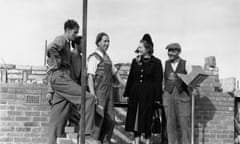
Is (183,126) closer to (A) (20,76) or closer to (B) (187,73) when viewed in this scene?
(B) (187,73)

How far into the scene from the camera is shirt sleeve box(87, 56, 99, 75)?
7.51 meters

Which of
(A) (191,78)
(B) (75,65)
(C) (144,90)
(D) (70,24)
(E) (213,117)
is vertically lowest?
(E) (213,117)

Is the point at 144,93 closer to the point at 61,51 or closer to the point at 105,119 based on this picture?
the point at 105,119

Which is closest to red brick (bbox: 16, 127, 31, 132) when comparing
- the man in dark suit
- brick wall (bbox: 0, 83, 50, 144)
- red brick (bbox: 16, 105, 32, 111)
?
brick wall (bbox: 0, 83, 50, 144)

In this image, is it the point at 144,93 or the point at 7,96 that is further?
the point at 7,96

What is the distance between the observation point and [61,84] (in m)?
7.07

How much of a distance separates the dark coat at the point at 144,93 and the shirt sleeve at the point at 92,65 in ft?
2.22

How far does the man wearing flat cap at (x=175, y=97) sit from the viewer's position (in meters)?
8.12

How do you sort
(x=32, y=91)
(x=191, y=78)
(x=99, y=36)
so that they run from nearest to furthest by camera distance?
(x=99, y=36), (x=191, y=78), (x=32, y=91)

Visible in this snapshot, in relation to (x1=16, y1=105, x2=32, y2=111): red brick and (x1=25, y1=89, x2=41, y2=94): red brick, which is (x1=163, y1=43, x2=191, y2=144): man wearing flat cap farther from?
(x1=16, y1=105, x2=32, y2=111): red brick

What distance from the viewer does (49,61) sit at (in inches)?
282

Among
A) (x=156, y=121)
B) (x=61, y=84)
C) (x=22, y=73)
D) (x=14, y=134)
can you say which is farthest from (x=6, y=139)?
(x=156, y=121)

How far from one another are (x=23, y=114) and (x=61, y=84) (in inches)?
62.2

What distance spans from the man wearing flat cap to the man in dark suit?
63.0 inches
